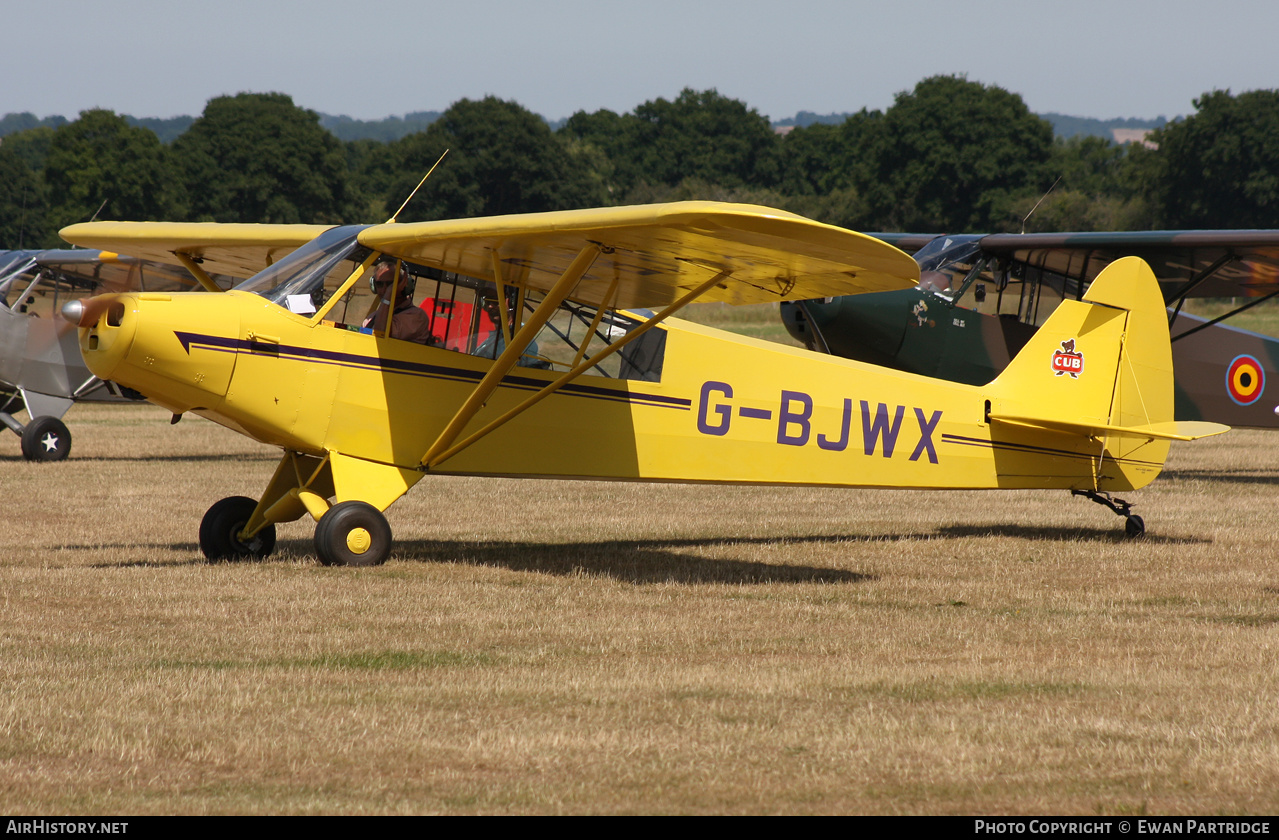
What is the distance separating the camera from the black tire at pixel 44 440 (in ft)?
57.7

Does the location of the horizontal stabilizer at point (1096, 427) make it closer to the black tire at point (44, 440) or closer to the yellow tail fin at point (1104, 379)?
the yellow tail fin at point (1104, 379)

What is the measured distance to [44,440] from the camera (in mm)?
17625

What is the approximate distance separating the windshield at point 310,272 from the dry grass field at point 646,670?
5.96 ft

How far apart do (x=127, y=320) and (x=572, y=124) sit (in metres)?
114

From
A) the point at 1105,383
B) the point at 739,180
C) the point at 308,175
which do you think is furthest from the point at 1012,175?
the point at 1105,383

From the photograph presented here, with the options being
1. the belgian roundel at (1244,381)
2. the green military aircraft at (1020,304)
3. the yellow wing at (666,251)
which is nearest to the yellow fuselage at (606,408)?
the yellow wing at (666,251)

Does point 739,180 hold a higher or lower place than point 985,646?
higher

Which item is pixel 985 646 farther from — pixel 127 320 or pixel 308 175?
pixel 308 175

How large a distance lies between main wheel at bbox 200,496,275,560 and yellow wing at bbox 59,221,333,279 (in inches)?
85.3

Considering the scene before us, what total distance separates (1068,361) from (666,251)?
14.8ft

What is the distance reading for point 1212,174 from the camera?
252ft

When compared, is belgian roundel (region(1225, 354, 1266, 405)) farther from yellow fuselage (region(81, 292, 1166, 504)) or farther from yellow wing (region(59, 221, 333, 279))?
yellow wing (region(59, 221, 333, 279))

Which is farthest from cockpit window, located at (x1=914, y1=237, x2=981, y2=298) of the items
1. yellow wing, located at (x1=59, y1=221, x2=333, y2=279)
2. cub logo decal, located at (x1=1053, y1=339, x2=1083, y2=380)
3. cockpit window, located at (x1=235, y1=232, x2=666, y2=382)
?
yellow wing, located at (x1=59, y1=221, x2=333, y2=279)

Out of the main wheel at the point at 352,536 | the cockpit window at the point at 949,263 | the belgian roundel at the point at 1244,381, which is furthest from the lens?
Result: the belgian roundel at the point at 1244,381
